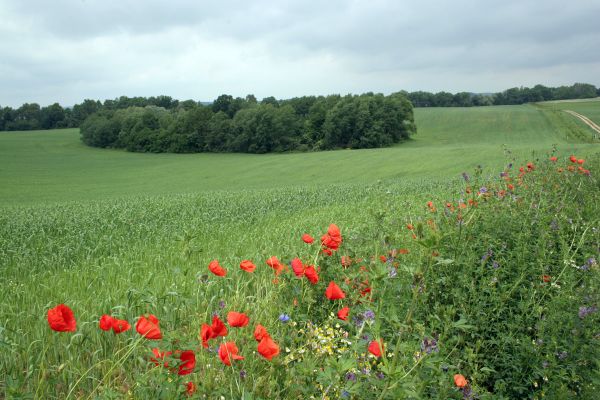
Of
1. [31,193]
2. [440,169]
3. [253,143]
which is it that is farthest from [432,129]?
[31,193]

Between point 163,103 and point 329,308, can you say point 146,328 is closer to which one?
point 329,308

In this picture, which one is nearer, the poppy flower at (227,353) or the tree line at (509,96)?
the poppy flower at (227,353)

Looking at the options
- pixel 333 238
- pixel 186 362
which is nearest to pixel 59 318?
pixel 186 362

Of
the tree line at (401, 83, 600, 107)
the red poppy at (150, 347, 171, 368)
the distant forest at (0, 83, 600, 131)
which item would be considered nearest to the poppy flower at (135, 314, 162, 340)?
the red poppy at (150, 347, 171, 368)

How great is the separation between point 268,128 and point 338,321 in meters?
56.7

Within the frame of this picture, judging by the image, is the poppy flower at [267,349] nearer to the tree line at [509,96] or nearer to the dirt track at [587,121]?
the dirt track at [587,121]

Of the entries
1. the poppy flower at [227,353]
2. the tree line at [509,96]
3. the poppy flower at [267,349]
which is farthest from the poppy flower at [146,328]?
the tree line at [509,96]

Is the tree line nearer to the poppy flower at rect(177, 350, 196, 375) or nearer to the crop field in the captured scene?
the crop field

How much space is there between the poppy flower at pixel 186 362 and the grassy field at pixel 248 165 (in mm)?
20422

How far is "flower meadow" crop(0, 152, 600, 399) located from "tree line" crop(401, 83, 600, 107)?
105m

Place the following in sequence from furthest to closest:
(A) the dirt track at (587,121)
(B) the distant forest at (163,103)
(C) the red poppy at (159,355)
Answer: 1. (B) the distant forest at (163,103)
2. (A) the dirt track at (587,121)
3. (C) the red poppy at (159,355)

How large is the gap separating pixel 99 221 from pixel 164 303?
694 cm

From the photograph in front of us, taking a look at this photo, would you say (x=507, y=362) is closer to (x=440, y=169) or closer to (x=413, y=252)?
(x=413, y=252)

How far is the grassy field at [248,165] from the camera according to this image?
29203 millimetres
